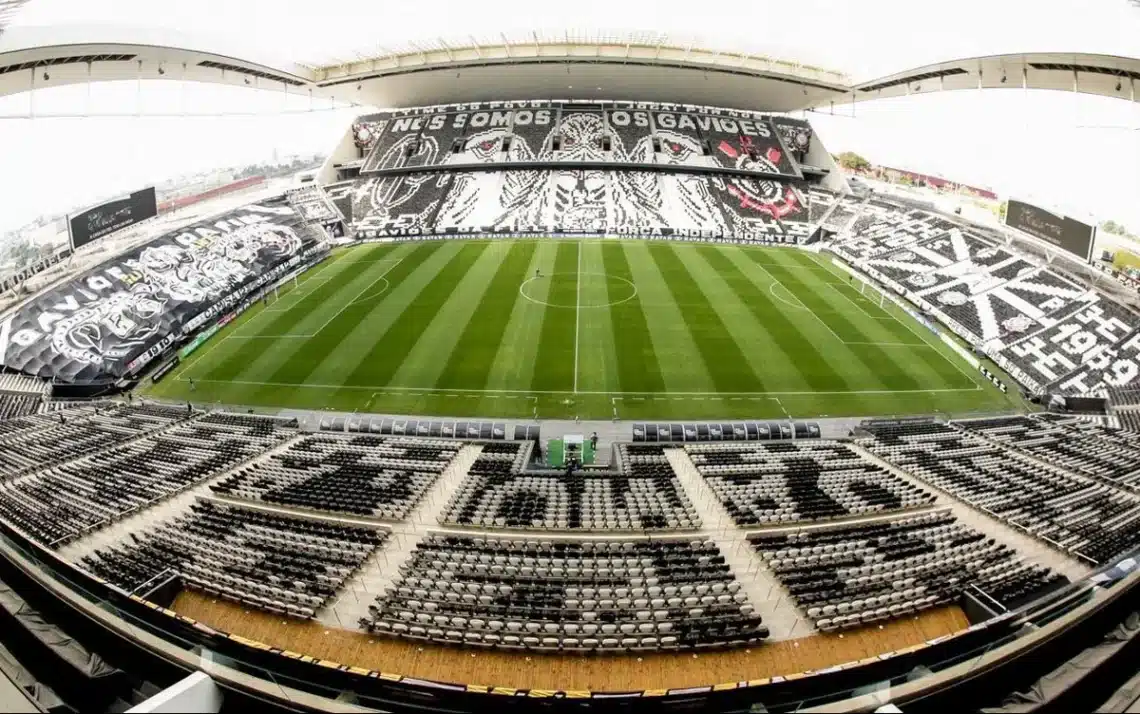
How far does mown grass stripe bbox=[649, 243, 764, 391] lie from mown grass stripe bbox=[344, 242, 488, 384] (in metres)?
16.7

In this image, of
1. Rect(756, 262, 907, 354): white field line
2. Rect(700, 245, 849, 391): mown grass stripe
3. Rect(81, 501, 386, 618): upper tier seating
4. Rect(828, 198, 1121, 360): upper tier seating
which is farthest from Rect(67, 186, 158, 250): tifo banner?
Rect(828, 198, 1121, 360): upper tier seating

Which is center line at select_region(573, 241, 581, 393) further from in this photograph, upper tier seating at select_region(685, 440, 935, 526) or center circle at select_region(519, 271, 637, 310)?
upper tier seating at select_region(685, 440, 935, 526)

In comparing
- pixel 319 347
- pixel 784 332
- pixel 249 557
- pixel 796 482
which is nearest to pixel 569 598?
pixel 249 557

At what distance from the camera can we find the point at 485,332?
37031mm

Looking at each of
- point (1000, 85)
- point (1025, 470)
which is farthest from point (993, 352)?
point (1000, 85)

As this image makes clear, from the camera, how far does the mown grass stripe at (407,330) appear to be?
32719 mm

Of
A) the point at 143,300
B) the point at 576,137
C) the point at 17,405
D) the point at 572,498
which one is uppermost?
the point at 576,137

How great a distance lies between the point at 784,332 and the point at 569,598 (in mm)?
28572

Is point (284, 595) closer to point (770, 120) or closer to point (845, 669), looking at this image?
point (845, 669)

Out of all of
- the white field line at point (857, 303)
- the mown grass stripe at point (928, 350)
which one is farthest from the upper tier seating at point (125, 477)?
the white field line at point (857, 303)

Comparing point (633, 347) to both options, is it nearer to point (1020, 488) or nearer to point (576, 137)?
point (1020, 488)

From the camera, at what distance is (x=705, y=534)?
1709 cm

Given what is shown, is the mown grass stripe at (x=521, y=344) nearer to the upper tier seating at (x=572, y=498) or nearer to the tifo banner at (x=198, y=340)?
the upper tier seating at (x=572, y=498)

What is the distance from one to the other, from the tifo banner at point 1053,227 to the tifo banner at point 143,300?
187ft
